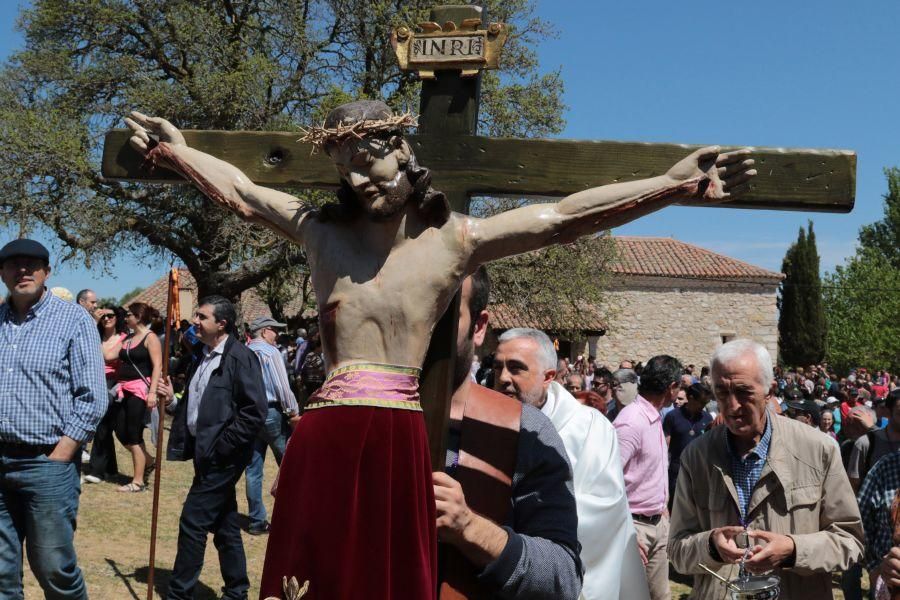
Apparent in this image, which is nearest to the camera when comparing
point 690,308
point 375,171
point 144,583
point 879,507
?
point 375,171

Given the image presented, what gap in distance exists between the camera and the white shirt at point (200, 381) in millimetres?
5941

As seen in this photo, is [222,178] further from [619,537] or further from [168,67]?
[168,67]

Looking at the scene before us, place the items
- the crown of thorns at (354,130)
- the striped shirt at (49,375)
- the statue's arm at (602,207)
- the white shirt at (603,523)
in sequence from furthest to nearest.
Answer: the striped shirt at (49,375)
the white shirt at (603,523)
the statue's arm at (602,207)
the crown of thorns at (354,130)

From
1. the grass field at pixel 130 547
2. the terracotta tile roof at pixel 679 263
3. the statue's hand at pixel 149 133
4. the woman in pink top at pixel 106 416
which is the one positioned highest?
the terracotta tile roof at pixel 679 263

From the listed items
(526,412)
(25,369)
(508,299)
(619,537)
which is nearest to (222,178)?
(526,412)

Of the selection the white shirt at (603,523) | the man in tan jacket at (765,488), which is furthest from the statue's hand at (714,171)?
the white shirt at (603,523)

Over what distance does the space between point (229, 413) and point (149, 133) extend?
3.40 m

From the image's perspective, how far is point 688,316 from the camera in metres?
40.6

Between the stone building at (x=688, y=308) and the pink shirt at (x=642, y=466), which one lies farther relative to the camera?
the stone building at (x=688, y=308)

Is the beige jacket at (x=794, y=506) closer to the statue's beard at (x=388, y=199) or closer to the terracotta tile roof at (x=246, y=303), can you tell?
the statue's beard at (x=388, y=199)

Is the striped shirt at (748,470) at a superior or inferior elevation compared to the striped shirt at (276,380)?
superior

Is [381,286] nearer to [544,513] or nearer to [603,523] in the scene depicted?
[544,513]

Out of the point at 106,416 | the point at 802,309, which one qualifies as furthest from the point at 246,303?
the point at 106,416

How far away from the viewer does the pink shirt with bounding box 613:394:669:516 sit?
214 inches
